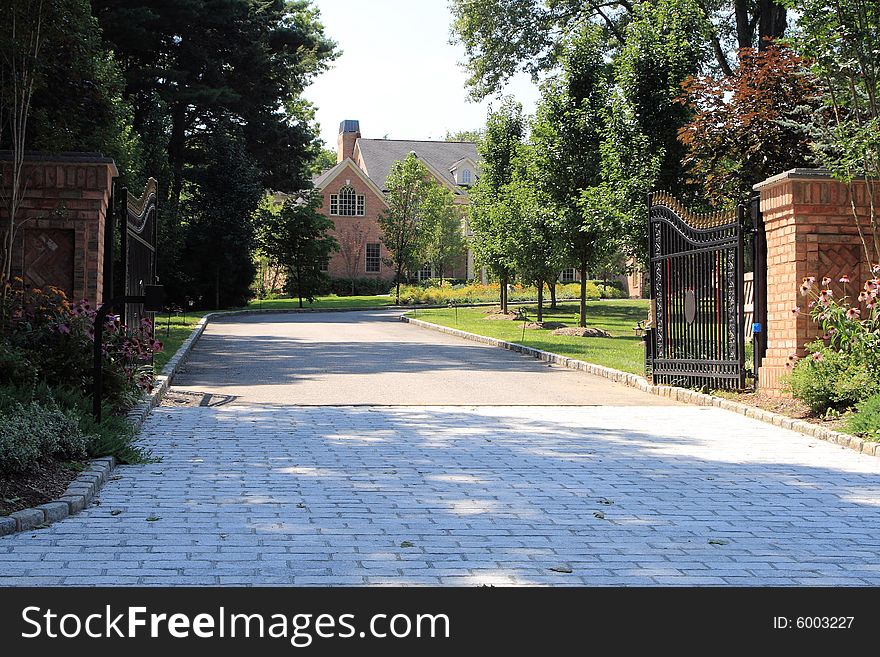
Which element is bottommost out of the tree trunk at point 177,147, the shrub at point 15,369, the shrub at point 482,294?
the shrub at point 15,369

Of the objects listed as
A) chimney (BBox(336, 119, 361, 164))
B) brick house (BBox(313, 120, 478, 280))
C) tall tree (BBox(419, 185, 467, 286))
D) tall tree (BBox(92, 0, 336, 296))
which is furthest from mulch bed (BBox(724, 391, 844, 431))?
chimney (BBox(336, 119, 361, 164))

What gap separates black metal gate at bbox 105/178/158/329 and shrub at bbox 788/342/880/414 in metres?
7.55

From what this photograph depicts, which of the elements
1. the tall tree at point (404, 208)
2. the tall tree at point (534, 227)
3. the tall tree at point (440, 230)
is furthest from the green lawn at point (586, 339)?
the tall tree at point (440, 230)

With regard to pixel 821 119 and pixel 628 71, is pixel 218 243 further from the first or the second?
pixel 821 119

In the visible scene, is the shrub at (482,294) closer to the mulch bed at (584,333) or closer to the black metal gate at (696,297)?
the mulch bed at (584,333)

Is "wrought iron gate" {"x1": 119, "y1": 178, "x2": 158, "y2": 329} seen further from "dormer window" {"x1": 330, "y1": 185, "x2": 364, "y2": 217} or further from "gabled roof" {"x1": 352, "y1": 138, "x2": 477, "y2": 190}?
"gabled roof" {"x1": 352, "y1": 138, "x2": 477, "y2": 190}

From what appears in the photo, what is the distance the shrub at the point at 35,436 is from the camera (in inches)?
257

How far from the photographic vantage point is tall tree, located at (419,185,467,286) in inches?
2163

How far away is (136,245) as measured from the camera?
42.6 ft

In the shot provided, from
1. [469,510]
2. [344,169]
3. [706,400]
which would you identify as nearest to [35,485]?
[469,510]

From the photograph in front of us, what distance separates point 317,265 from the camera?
47.5m

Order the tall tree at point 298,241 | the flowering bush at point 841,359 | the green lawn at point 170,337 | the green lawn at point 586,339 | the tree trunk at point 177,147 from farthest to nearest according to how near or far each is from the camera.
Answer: the tall tree at point 298,241
the tree trunk at point 177,147
the green lawn at point 586,339
the green lawn at point 170,337
the flowering bush at point 841,359

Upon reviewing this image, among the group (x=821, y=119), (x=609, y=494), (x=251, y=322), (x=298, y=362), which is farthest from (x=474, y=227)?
(x=609, y=494)

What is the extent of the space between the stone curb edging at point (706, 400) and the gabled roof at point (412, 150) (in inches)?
2141
